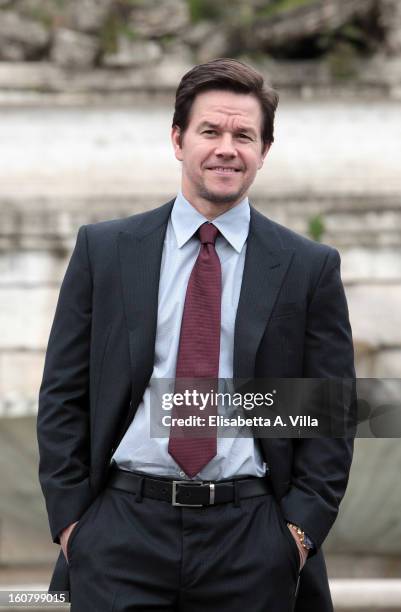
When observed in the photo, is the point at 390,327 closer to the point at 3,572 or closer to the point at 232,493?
the point at 3,572

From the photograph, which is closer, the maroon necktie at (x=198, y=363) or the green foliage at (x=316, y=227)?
the maroon necktie at (x=198, y=363)

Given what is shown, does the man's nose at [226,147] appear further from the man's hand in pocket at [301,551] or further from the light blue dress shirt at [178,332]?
the man's hand in pocket at [301,551]

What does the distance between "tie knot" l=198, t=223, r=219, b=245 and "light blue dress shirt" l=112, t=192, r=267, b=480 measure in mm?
10

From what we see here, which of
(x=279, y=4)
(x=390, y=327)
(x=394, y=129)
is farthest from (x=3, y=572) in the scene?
(x=279, y=4)

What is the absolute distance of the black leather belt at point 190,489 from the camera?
2252 millimetres

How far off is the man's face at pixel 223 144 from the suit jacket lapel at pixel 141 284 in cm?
14

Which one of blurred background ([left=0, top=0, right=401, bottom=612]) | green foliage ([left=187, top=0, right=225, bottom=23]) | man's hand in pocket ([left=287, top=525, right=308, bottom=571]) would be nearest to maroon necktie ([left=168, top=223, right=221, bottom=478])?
man's hand in pocket ([left=287, top=525, right=308, bottom=571])

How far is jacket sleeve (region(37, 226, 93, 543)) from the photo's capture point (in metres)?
2.33

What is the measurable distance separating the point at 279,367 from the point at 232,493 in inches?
10.9

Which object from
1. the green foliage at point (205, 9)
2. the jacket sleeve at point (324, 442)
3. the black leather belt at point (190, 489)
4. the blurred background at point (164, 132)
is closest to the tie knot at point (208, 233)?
the jacket sleeve at point (324, 442)

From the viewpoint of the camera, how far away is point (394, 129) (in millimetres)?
6531

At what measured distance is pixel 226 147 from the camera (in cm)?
233

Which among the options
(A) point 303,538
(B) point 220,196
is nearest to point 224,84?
(B) point 220,196

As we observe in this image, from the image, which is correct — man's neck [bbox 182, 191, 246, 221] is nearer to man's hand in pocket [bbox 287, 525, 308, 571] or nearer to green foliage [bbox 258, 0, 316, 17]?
man's hand in pocket [bbox 287, 525, 308, 571]
